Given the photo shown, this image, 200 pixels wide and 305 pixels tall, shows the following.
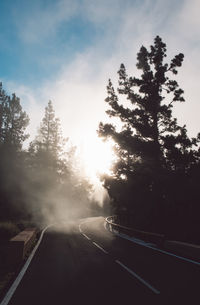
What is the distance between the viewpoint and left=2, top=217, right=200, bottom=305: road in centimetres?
551

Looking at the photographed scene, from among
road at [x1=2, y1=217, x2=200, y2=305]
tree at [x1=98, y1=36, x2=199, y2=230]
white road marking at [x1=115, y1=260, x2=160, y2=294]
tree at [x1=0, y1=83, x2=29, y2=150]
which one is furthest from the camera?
tree at [x1=0, y1=83, x2=29, y2=150]

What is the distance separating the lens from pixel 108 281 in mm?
6945

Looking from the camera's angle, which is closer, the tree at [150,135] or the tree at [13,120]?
the tree at [150,135]

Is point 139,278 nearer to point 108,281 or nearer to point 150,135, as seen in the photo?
point 108,281

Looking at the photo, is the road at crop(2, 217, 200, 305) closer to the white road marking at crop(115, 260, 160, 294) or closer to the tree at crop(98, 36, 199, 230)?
the white road marking at crop(115, 260, 160, 294)

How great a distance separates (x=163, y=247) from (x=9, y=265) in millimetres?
9213

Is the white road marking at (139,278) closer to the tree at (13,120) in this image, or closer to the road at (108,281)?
the road at (108,281)

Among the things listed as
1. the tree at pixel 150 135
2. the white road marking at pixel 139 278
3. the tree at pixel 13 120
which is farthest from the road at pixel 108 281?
the tree at pixel 13 120

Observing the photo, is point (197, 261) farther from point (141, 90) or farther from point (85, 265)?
point (141, 90)

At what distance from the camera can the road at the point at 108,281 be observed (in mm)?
5512

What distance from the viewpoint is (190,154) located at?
63.6 ft

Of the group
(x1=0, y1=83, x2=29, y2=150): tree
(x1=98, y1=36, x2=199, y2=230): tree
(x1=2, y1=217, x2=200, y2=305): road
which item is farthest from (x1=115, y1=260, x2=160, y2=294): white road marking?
(x1=0, y1=83, x2=29, y2=150): tree

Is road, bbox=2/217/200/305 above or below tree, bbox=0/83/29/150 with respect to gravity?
below

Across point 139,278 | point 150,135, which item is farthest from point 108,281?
point 150,135
